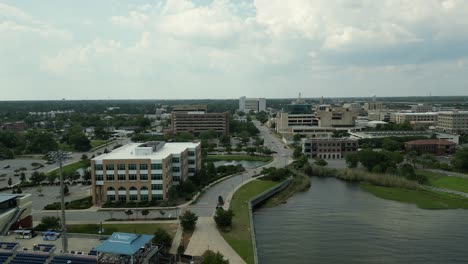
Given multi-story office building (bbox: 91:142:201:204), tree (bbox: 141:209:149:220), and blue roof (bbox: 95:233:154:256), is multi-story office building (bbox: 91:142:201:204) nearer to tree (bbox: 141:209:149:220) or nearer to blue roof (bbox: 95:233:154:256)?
tree (bbox: 141:209:149:220)

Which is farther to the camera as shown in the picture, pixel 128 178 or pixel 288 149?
pixel 288 149

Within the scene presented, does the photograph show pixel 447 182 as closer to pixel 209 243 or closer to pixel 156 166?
pixel 209 243

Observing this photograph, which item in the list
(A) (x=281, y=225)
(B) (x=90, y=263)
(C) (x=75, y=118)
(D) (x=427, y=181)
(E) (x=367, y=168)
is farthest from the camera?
(C) (x=75, y=118)

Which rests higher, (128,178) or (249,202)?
(128,178)

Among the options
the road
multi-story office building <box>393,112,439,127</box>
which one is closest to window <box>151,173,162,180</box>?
the road

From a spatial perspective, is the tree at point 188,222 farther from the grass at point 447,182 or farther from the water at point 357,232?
the grass at point 447,182

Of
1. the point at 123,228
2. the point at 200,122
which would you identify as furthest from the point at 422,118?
the point at 123,228

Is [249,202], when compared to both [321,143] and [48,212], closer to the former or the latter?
[48,212]

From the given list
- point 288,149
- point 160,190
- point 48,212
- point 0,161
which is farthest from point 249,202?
point 0,161
